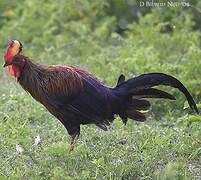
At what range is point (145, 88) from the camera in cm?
596

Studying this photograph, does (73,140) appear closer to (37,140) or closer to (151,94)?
(37,140)

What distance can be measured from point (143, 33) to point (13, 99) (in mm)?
3369

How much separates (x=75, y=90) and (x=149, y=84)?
70 cm

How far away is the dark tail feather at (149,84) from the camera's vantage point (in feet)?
18.9

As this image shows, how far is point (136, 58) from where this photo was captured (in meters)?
8.67

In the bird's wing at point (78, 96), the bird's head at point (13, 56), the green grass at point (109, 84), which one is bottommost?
the green grass at point (109, 84)

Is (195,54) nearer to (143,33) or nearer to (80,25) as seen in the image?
(143,33)

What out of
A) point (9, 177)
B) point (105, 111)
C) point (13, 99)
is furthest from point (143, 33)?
point (9, 177)

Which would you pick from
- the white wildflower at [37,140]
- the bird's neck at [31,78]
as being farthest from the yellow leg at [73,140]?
the bird's neck at [31,78]

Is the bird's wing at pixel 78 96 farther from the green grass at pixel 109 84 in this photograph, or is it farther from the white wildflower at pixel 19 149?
the white wildflower at pixel 19 149

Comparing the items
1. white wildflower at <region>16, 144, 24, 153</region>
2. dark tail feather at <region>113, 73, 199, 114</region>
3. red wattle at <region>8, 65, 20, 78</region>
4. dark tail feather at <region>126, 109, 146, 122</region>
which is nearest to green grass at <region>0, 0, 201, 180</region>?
white wildflower at <region>16, 144, 24, 153</region>

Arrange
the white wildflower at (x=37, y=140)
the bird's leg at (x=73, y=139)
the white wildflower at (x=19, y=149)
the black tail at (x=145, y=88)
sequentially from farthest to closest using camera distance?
the white wildflower at (x=37, y=140) < the bird's leg at (x=73, y=139) < the white wildflower at (x=19, y=149) < the black tail at (x=145, y=88)

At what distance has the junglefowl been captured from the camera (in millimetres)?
5824

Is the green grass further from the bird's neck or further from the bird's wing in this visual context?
the bird's neck
